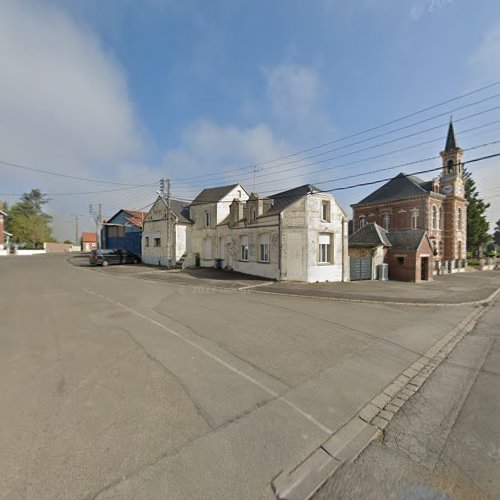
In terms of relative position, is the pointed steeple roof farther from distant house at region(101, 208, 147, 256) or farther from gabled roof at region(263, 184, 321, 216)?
distant house at region(101, 208, 147, 256)

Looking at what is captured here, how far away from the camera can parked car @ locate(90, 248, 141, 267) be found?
24359 mm

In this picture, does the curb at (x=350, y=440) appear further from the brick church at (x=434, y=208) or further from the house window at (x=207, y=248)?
the brick church at (x=434, y=208)

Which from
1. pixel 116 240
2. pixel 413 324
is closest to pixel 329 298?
Result: pixel 413 324

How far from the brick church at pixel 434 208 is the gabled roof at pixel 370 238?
1301 cm

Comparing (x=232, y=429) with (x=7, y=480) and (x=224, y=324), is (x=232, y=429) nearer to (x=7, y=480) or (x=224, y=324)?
(x=7, y=480)

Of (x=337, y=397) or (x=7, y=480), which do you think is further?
(x=337, y=397)

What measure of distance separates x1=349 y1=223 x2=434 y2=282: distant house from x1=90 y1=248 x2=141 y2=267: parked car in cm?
2249

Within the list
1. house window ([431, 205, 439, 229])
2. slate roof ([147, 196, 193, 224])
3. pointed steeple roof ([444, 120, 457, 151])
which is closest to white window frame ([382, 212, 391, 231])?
house window ([431, 205, 439, 229])

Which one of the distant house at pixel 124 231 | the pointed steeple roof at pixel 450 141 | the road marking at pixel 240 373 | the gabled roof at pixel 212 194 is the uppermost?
the pointed steeple roof at pixel 450 141

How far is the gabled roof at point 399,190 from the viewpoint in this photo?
32.8 m

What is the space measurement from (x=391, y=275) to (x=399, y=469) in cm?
2122

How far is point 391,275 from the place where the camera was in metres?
21.0

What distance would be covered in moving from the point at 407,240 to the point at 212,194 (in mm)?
18240

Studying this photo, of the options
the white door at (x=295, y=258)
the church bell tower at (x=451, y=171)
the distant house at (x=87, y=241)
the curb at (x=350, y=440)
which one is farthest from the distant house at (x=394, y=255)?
the distant house at (x=87, y=241)
